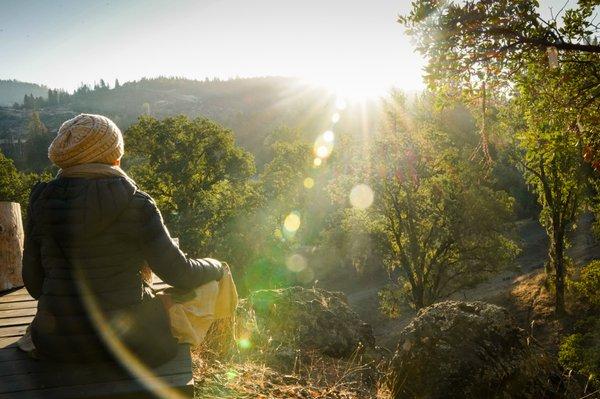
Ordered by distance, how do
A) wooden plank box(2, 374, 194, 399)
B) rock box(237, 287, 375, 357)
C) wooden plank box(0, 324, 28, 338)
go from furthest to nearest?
rock box(237, 287, 375, 357)
wooden plank box(0, 324, 28, 338)
wooden plank box(2, 374, 194, 399)

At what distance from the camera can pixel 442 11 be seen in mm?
6711

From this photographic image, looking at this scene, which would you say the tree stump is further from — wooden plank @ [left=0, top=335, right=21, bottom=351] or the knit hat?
the knit hat

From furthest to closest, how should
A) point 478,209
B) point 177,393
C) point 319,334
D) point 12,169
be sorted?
point 12,169 → point 478,209 → point 319,334 → point 177,393

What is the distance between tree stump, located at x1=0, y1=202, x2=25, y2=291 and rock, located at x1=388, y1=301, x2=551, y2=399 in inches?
242

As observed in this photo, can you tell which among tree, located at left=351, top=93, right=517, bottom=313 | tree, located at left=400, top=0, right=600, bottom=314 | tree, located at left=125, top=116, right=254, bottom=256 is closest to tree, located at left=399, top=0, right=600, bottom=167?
tree, located at left=400, top=0, right=600, bottom=314

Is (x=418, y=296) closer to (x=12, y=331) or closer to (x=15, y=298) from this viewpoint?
(x=15, y=298)

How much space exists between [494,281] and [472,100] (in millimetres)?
29524

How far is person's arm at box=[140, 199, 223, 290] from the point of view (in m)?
3.18

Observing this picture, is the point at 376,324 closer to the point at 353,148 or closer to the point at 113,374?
the point at 353,148

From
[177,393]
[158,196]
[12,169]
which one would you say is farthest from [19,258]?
[12,169]

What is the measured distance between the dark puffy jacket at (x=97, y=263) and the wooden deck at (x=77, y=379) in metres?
0.12

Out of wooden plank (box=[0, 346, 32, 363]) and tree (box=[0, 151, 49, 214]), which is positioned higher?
wooden plank (box=[0, 346, 32, 363])

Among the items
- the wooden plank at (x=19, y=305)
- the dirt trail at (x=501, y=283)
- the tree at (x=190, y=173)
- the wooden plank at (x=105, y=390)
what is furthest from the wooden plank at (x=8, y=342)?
the tree at (x=190, y=173)

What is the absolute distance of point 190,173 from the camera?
3253cm
